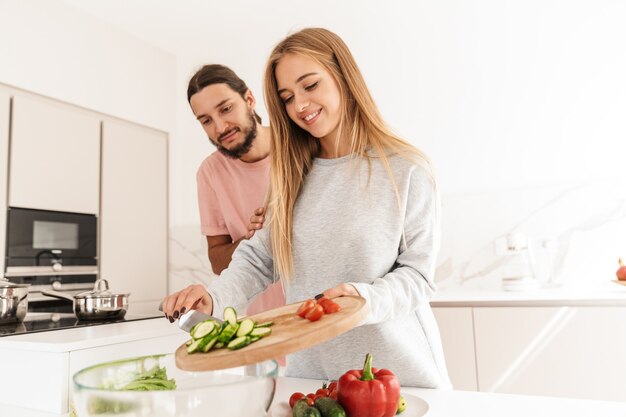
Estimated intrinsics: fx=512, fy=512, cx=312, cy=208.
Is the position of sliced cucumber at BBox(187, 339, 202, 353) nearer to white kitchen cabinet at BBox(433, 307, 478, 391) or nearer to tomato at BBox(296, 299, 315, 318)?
tomato at BBox(296, 299, 315, 318)

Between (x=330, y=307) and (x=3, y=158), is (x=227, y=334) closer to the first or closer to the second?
(x=330, y=307)

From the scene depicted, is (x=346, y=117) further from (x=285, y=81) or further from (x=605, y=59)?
(x=605, y=59)

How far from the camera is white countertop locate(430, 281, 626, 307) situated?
2.05m

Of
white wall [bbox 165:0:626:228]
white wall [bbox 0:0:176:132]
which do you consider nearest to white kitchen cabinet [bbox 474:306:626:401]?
white wall [bbox 165:0:626:228]

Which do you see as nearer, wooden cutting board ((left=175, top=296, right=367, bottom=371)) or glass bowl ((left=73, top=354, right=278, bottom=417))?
glass bowl ((left=73, top=354, right=278, bottom=417))

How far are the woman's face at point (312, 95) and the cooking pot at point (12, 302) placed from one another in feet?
3.50

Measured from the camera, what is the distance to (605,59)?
2549 mm

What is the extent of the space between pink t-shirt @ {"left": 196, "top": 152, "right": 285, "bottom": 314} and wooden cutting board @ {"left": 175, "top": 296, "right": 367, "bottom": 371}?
1150 millimetres

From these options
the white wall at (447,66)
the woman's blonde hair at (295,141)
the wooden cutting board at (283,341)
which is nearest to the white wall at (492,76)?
the white wall at (447,66)

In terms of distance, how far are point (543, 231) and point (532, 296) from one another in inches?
20.6

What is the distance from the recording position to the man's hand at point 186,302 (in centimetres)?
104

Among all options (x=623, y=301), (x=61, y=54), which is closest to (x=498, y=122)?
(x=623, y=301)

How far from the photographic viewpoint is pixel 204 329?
74cm

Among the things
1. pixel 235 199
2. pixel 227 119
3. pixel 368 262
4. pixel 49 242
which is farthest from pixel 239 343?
pixel 49 242
